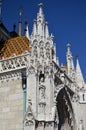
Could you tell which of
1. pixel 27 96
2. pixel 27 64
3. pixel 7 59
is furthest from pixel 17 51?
pixel 27 96

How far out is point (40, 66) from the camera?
1502 cm

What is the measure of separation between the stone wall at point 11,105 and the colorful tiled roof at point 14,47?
8.03 ft

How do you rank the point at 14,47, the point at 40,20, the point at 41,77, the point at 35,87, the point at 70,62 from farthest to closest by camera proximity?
the point at 70,62 → the point at 14,47 → the point at 40,20 → the point at 41,77 → the point at 35,87

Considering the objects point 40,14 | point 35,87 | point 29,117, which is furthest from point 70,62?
point 29,117

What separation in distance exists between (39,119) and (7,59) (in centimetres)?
374

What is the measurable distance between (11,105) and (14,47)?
14.2 ft

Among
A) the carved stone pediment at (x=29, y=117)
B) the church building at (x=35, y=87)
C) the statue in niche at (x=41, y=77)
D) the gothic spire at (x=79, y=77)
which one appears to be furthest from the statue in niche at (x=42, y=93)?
the gothic spire at (x=79, y=77)

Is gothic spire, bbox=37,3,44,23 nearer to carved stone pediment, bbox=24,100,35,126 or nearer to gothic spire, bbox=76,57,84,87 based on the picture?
carved stone pediment, bbox=24,100,35,126

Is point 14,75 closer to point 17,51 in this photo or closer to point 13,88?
point 13,88

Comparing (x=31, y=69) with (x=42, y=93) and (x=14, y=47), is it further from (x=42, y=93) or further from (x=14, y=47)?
(x=14, y=47)

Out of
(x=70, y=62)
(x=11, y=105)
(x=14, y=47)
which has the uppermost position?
(x=14, y=47)

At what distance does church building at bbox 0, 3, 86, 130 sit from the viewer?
14.2 meters

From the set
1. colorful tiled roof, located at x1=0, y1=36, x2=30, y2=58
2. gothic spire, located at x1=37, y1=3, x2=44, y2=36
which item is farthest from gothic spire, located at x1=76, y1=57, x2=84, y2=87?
gothic spire, located at x1=37, y1=3, x2=44, y2=36

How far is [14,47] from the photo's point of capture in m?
18.5
